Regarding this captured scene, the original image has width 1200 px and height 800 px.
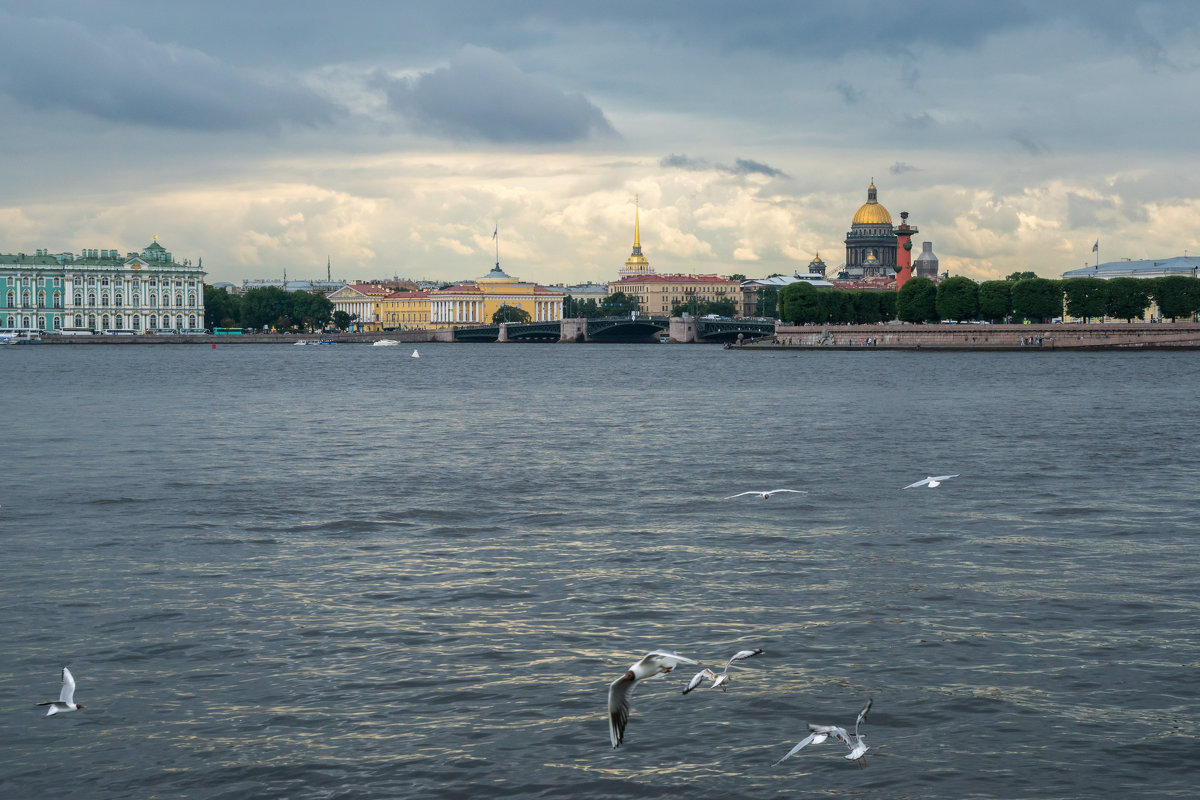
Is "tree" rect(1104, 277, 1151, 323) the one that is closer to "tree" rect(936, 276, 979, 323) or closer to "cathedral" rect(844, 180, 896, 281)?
"tree" rect(936, 276, 979, 323)

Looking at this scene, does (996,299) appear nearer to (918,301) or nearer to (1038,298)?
(1038,298)

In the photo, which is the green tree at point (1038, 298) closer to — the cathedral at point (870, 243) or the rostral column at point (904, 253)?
the rostral column at point (904, 253)

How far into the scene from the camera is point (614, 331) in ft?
350

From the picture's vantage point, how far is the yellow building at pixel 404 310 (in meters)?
138

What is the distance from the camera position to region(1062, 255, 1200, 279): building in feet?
319

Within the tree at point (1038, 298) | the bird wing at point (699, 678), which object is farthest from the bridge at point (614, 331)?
the bird wing at point (699, 678)

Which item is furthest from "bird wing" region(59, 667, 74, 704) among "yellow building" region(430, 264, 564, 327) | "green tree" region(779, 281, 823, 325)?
"yellow building" region(430, 264, 564, 327)

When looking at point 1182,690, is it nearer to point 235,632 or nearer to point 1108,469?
point 235,632

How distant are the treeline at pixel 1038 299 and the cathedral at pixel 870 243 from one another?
254 ft

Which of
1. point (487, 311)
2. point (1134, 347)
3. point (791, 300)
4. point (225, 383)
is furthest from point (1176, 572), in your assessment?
point (487, 311)

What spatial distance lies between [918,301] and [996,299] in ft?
15.9

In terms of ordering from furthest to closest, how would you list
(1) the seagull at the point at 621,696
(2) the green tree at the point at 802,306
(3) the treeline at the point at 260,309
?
(3) the treeline at the point at 260,309
(2) the green tree at the point at 802,306
(1) the seagull at the point at 621,696

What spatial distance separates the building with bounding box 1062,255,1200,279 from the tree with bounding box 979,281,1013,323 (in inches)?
967

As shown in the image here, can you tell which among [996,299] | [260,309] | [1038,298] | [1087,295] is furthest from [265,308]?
[1087,295]
